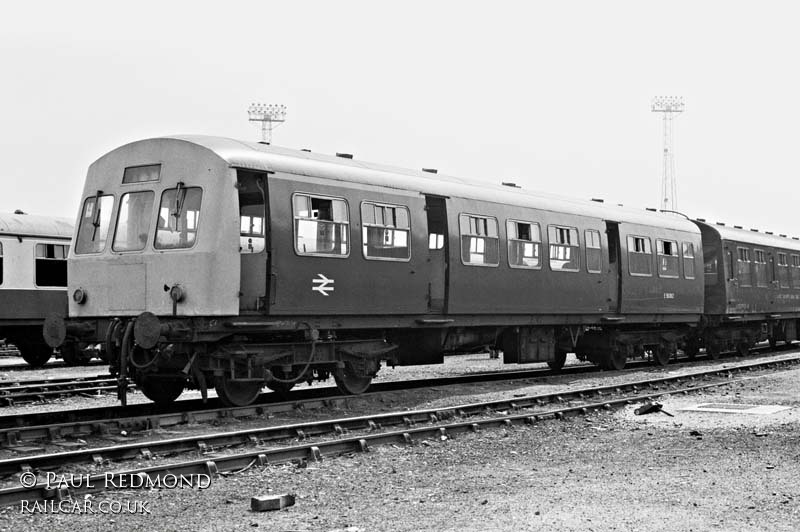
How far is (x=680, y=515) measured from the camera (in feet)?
23.9

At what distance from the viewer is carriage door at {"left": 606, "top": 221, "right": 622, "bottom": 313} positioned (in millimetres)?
20078

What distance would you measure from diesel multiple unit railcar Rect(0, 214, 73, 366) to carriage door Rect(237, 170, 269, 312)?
35.6 feet

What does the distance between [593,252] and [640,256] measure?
84.8 inches

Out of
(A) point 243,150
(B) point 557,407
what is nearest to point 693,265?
(B) point 557,407

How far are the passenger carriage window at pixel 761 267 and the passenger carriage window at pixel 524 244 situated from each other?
38.4 ft

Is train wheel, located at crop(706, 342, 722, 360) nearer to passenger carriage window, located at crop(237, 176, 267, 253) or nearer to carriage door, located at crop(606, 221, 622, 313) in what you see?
carriage door, located at crop(606, 221, 622, 313)

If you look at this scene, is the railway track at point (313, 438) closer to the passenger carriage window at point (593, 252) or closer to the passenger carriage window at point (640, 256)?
the passenger carriage window at point (593, 252)

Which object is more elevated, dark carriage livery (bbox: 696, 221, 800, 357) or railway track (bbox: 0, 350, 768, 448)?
dark carriage livery (bbox: 696, 221, 800, 357)

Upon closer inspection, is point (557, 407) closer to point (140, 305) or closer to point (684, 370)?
point (140, 305)

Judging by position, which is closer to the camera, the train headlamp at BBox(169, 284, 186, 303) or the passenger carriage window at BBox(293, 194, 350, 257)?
the train headlamp at BBox(169, 284, 186, 303)

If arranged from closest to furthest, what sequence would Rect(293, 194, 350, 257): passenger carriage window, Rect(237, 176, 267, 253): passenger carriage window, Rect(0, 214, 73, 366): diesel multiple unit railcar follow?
Rect(237, 176, 267, 253): passenger carriage window → Rect(293, 194, 350, 257): passenger carriage window → Rect(0, 214, 73, 366): diesel multiple unit railcar

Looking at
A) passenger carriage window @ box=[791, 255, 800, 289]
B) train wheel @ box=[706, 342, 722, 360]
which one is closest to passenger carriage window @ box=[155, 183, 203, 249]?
train wheel @ box=[706, 342, 722, 360]

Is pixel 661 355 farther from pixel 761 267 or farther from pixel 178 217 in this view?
pixel 178 217

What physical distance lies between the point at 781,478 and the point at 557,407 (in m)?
5.40
